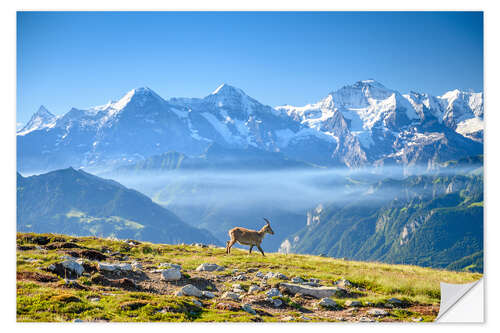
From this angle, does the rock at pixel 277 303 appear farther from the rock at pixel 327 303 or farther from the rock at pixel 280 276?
the rock at pixel 280 276

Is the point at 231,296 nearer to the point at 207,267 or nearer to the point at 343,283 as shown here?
the point at 207,267

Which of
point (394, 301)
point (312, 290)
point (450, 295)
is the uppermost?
point (312, 290)

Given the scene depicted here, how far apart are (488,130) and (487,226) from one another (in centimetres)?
533

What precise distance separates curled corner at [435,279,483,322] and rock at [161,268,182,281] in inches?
446

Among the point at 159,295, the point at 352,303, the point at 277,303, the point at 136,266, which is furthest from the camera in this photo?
the point at 136,266

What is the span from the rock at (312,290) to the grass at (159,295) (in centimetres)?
64

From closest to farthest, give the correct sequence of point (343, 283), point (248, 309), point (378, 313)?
point (248, 309), point (378, 313), point (343, 283)

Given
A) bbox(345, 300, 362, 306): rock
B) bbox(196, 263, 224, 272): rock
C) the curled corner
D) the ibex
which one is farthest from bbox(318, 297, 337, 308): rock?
the ibex

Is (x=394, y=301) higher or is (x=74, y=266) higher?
(x=74, y=266)

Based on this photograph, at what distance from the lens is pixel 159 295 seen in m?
15.9

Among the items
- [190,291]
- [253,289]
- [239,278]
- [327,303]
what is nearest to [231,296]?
[253,289]

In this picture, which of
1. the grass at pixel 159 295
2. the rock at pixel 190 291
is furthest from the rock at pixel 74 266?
the rock at pixel 190 291

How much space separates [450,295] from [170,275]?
12.9 metres

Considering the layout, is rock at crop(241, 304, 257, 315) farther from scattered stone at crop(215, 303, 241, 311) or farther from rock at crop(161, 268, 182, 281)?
rock at crop(161, 268, 182, 281)
